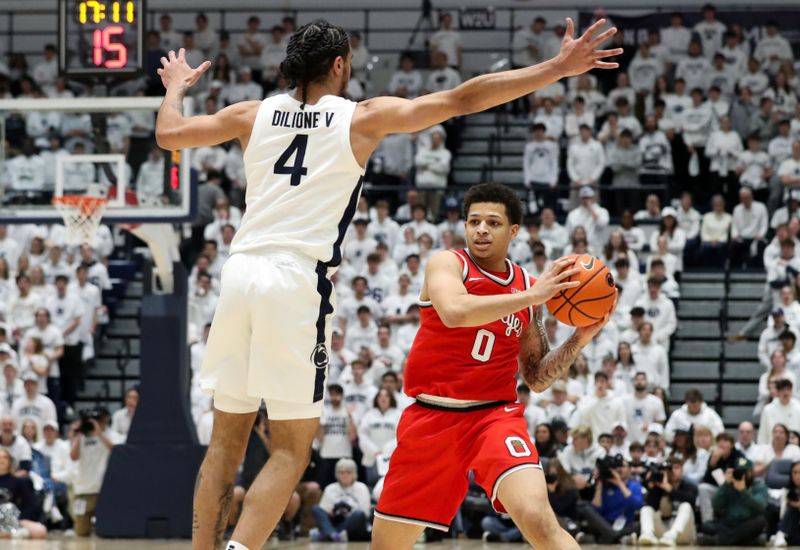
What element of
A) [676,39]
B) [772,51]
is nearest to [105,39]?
[676,39]

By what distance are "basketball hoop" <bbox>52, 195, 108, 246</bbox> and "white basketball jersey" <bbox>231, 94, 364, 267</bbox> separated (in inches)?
317

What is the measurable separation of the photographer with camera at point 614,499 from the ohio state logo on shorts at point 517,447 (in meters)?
8.75

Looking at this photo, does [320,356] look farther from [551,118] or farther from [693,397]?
[551,118]

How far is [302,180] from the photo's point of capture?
19.0ft

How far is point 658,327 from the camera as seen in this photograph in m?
18.4

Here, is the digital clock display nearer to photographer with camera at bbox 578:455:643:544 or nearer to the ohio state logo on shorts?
photographer with camera at bbox 578:455:643:544

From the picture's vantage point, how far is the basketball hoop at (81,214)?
1359 cm

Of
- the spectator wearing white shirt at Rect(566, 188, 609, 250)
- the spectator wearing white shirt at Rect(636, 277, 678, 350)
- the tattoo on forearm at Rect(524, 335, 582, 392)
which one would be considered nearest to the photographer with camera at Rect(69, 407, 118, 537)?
the spectator wearing white shirt at Rect(636, 277, 678, 350)

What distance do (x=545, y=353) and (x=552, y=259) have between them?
39.6 feet

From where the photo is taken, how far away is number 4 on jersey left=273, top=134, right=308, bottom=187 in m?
5.79

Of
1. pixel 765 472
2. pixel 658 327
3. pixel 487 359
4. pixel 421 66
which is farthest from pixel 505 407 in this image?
pixel 421 66

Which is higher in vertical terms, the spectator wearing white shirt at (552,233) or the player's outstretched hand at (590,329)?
the spectator wearing white shirt at (552,233)

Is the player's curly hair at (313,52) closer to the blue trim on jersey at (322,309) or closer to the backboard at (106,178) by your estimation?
the blue trim on jersey at (322,309)

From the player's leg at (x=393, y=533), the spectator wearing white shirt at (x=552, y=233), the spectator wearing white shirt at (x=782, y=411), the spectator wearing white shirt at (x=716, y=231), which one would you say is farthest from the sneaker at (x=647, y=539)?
the player's leg at (x=393, y=533)
